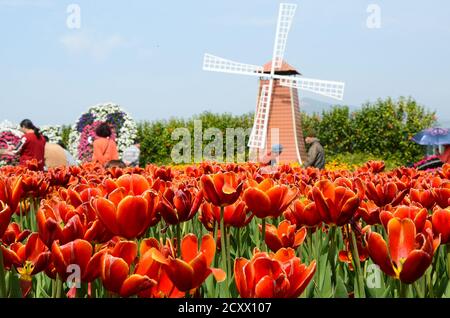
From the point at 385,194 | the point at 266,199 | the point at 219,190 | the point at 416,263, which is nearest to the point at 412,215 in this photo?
the point at 416,263

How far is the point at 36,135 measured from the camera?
35.0 ft

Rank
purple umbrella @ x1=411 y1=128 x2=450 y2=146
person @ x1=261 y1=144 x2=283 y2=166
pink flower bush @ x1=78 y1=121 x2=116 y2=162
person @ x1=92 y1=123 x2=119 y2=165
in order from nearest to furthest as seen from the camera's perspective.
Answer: person @ x1=261 y1=144 x2=283 y2=166
person @ x1=92 y1=123 x2=119 y2=165
purple umbrella @ x1=411 y1=128 x2=450 y2=146
pink flower bush @ x1=78 y1=121 x2=116 y2=162

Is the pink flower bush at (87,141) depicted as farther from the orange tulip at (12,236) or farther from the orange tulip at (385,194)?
the orange tulip at (12,236)

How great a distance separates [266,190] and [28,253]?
0.82m

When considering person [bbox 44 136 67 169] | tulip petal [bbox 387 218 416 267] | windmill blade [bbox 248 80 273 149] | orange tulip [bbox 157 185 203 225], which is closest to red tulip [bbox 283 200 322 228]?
orange tulip [bbox 157 185 203 225]

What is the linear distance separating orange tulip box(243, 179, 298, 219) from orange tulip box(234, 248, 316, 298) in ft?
2.44

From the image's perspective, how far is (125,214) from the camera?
1698 mm

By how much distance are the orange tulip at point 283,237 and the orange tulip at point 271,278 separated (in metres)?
0.60

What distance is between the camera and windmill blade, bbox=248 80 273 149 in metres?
26.6

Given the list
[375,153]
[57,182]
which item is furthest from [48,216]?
[375,153]

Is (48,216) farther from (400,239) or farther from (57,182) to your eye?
(57,182)

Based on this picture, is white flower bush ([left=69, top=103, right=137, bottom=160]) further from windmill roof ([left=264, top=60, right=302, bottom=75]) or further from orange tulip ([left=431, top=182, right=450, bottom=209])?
orange tulip ([left=431, top=182, right=450, bottom=209])

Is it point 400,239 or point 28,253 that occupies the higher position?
point 400,239

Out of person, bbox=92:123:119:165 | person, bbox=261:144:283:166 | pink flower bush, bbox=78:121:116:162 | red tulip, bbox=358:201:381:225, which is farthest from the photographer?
pink flower bush, bbox=78:121:116:162
